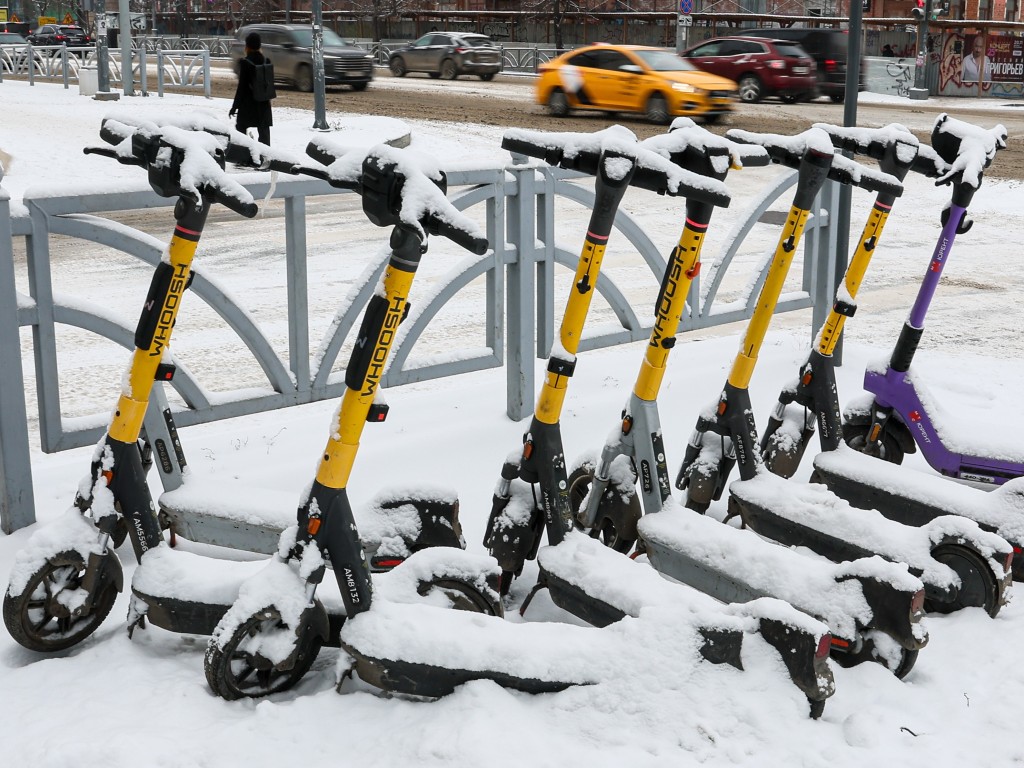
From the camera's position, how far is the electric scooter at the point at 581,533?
3049 millimetres

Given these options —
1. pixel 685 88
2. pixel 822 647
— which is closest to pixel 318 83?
pixel 685 88

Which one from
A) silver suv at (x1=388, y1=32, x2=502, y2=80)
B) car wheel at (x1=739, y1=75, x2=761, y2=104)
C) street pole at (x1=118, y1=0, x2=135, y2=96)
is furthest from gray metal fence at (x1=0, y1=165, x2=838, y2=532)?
silver suv at (x1=388, y1=32, x2=502, y2=80)

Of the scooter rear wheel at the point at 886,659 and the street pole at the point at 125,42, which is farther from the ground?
the street pole at the point at 125,42

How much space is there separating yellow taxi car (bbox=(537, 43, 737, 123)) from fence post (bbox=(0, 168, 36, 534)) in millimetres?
18071

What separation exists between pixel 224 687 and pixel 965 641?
2.14m

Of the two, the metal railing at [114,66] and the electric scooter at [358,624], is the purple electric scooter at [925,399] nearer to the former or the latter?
the electric scooter at [358,624]

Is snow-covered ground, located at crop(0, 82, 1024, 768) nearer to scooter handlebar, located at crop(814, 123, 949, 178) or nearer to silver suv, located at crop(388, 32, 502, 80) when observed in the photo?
scooter handlebar, located at crop(814, 123, 949, 178)

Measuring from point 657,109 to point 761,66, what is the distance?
642cm

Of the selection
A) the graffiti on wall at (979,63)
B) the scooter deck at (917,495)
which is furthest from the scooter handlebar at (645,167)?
the graffiti on wall at (979,63)

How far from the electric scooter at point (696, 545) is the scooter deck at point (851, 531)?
30 cm

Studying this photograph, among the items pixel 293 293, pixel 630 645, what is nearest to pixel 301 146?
pixel 293 293

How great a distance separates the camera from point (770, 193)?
20.9 feet

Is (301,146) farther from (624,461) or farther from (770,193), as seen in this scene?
(624,461)

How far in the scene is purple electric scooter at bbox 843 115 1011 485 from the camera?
4.47 meters
